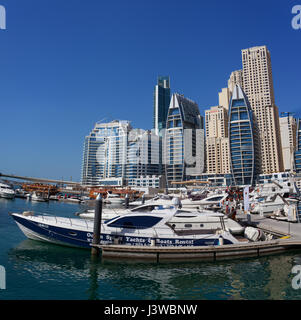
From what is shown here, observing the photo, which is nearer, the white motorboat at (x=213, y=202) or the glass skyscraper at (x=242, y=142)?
the white motorboat at (x=213, y=202)

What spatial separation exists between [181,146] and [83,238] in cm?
12666

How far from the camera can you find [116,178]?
14638cm

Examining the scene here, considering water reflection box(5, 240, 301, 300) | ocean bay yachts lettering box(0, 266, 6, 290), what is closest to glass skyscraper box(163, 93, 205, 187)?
water reflection box(5, 240, 301, 300)

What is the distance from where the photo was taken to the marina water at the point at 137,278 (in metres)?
9.82

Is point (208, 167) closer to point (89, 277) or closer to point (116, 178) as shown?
point (116, 178)

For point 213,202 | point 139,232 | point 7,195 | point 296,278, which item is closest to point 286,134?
point 213,202

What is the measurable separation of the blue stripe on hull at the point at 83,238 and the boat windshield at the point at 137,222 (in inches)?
29.7

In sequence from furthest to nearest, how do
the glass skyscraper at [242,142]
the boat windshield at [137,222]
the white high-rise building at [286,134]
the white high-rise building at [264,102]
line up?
the white high-rise building at [286,134] < the white high-rise building at [264,102] < the glass skyscraper at [242,142] < the boat windshield at [137,222]

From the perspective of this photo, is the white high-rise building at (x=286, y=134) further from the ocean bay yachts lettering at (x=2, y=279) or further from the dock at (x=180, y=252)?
the ocean bay yachts lettering at (x=2, y=279)

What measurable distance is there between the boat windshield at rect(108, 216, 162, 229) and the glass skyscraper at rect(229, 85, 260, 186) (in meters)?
113

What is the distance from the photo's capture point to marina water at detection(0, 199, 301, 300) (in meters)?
9.82

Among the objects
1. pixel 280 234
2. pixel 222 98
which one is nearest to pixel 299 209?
pixel 280 234

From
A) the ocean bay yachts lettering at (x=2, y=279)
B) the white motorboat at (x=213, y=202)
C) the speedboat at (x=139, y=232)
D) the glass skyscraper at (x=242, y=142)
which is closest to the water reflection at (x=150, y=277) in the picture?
the ocean bay yachts lettering at (x=2, y=279)

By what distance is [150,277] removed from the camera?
11.7m
